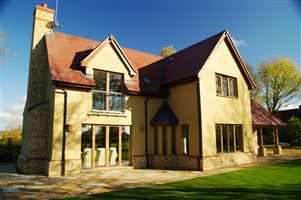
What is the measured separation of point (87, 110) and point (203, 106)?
23.1ft

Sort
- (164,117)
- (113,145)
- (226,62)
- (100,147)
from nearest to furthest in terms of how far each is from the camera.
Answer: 1. (100,147)
2. (113,145)
3. (164,117)
4. (226,62)

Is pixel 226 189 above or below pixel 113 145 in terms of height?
below

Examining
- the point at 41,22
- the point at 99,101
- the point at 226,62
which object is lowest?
the point at 99,101

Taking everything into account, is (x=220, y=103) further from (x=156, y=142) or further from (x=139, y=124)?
(x=139, y=124)

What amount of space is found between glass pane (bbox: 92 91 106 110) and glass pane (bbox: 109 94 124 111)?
18.3 inches

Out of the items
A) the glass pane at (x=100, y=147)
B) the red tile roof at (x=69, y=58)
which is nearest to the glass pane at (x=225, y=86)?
the red tile roof at (x=69, y=58)

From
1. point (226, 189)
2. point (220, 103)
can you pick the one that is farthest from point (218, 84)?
point (226, 189)

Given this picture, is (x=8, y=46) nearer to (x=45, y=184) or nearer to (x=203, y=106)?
(x=45, y=184)

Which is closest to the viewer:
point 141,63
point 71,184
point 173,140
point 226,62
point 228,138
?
point 71,184

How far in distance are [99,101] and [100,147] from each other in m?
2.76

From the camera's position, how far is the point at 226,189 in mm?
9414

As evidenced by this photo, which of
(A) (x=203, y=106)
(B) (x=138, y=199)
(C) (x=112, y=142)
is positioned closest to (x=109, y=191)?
(B) (x=138, y=199)

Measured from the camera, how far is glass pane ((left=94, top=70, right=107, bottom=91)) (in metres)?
15.4

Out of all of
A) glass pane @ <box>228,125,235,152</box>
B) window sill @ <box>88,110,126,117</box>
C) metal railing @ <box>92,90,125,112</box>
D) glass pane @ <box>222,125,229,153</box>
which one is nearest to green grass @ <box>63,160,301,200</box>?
glass pane @ <box>222,125,229,153</box>
